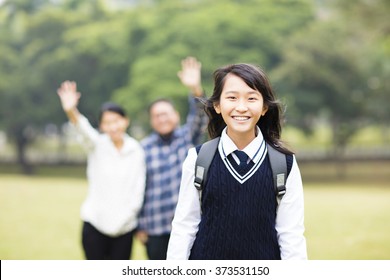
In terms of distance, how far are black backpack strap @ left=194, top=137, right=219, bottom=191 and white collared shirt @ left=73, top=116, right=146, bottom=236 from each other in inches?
43.4

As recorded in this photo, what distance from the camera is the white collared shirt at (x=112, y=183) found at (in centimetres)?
239

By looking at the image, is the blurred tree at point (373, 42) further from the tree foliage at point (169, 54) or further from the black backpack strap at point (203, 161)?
the black backpack strap at point (203, 161)

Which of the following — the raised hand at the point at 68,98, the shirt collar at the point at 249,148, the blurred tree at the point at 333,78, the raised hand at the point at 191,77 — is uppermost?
the blurred tree at the point at 333,78

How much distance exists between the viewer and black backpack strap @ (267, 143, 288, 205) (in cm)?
134

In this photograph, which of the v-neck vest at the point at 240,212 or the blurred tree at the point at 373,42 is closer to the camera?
the v-neck vest at the point at 240,212

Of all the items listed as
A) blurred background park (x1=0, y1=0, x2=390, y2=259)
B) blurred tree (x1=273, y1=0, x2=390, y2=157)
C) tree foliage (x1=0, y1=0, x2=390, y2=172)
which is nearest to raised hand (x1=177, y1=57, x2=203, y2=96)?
blurred background park (x1=0, y1=0, x2=390, y2=259)

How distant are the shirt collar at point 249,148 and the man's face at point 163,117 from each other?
1.14 meters

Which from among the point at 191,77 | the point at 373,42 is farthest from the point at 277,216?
the point at 373,42

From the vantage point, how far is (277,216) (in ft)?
4.50

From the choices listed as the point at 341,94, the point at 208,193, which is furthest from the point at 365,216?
the point at 208,193

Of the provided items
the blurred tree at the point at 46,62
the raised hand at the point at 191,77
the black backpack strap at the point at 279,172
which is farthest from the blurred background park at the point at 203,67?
the black backpack strap at the point at 279,172

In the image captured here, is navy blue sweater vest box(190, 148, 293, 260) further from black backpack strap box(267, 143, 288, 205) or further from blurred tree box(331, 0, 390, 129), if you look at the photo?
blurred tree box(331, 0, 390, 129)
